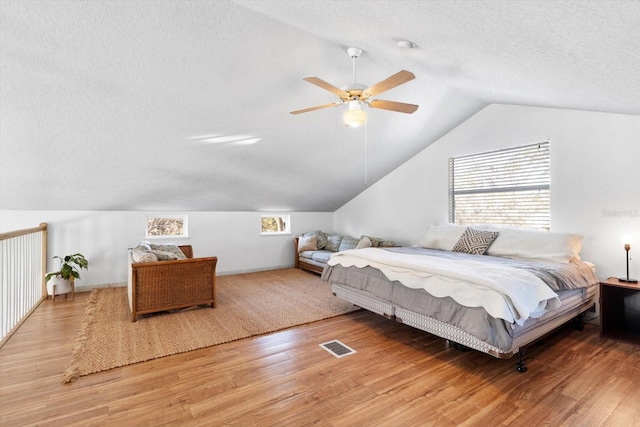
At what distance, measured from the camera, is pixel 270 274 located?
612cm

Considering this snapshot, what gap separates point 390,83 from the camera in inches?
100

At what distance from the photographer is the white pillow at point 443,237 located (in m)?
4.35

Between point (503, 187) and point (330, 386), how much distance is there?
3.70 m

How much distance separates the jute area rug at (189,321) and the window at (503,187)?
8.00 ft

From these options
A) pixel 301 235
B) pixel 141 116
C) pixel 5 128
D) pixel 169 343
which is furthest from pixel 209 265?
pixel 301 235

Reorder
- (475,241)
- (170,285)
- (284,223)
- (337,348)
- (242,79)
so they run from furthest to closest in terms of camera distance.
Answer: (284,223) → (475,241) → (170,285) → (242,79) → (337,348)

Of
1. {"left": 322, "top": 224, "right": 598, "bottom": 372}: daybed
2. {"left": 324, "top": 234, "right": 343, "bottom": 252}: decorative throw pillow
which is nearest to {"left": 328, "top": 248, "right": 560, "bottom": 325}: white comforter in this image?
{"left": 322, "top": 224, "right": 598, "bottom": 372}: daybed

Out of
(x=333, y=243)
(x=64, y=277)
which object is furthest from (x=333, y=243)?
(x=64, y=277)

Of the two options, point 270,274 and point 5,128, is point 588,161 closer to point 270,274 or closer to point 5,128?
point 270,274

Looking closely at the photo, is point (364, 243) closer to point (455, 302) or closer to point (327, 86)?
point (455, 302)

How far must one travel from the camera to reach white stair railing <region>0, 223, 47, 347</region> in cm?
318

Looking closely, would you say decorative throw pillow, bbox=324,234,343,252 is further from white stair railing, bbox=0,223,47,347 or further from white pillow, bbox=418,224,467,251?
white stair railing, bbox=0,223,47,347

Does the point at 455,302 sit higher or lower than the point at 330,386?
higher

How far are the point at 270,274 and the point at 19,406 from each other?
421cm
